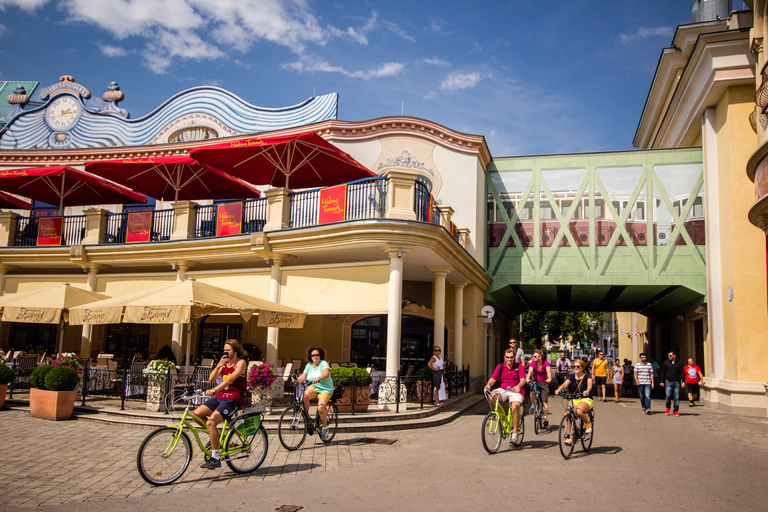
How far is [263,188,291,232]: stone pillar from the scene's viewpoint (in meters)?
15.6

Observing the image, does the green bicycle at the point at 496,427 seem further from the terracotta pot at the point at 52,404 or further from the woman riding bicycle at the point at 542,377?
the terracotta pot at the point at 52,404

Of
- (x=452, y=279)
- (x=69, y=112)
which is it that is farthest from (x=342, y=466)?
(x=69, y=112)

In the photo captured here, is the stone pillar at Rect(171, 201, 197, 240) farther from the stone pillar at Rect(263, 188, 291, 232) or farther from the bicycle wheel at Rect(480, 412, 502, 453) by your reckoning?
the bicycle wheel at Rect(480, 412, 502, 453)

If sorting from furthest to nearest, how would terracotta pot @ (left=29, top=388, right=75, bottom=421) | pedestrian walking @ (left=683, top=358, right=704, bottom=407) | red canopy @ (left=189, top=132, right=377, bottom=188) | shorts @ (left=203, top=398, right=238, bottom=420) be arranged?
pedestrian walking @ (left=683, top=358, right=704, bottom=407), red canopy @ (left=189, top=132, right=377, bottom=188), terracotta pot @ (left=29, top=388, right=75, bottom=421), shorts @ (left=203, top=398, right=238, bottom=420)

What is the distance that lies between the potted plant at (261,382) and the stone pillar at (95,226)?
32.2ft

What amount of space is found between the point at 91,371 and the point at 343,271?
6785mm

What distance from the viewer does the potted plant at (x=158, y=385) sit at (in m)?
12.4

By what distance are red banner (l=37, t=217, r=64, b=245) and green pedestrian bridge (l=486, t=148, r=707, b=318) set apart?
15.0 metres

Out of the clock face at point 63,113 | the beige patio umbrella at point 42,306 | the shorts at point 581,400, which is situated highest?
the clock face at point 63,113

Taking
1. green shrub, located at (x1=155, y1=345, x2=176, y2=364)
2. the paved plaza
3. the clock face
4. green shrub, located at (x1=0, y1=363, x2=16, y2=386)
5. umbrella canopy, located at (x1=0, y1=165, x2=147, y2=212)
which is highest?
the clock face

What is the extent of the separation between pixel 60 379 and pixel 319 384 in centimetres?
603

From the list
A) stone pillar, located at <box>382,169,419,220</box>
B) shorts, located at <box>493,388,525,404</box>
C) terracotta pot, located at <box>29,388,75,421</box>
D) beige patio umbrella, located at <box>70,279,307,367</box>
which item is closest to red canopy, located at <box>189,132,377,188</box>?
stone pillar, located at <box>382,169,419,220</box>

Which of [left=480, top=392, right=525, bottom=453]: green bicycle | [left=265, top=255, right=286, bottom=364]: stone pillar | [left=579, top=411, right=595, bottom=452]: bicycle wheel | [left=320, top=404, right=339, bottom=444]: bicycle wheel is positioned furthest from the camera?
[left=265, top=255, right=286, bottom=364]: stone pillar

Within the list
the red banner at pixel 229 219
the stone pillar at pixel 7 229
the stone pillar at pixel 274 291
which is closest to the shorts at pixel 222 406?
the stone pillar at pixel 274 291
